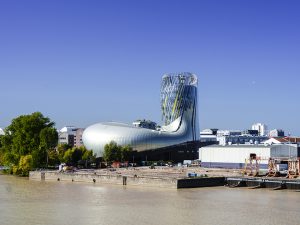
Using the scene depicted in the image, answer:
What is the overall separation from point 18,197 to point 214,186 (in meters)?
18.0

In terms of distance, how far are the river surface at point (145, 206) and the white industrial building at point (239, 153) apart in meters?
21.0

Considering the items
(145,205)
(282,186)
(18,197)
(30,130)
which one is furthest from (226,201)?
(30,130)

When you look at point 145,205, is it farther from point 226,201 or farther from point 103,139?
point 103,139

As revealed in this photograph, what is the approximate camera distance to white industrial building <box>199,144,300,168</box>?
210 feet

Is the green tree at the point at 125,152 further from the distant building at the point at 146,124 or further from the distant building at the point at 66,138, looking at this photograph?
the distant building at the point at 66,138

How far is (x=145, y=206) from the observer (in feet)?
106

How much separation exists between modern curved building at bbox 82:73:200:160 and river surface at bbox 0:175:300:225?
154ft

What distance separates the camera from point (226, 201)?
35188 millimetres

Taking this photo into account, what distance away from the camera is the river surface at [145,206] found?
27000 mm

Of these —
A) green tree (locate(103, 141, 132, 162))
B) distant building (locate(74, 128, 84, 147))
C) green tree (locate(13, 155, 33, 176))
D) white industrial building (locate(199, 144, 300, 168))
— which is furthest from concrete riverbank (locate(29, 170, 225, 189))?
distant building (locate(74, 128, 84, 147))

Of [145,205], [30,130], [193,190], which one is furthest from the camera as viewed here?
[30,130]

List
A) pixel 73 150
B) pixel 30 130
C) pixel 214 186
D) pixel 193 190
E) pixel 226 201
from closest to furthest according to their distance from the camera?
pixel 226 201 < pixel 193 190 < pixel 214 186 < pixel 30 130 < pixel 73 150

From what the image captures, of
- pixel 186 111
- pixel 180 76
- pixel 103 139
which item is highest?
pixel 180 76

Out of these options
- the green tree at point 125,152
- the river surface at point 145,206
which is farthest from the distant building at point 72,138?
the river surface at point 145,206
